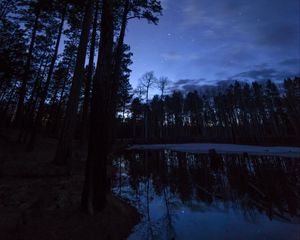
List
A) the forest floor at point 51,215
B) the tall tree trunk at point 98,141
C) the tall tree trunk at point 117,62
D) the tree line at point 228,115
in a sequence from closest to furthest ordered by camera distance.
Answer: the forest floor at point 51,215 < the tall tree trunk at point 98,141 < the tall tree trunk at point 117,62 < the tree line at point 228,115

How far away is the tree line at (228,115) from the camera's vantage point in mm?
40062

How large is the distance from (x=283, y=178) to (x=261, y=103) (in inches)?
1577

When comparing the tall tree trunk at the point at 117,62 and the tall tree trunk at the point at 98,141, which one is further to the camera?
the tall tree trunk at the point at 117,62

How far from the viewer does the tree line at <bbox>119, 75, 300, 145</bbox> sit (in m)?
40.1

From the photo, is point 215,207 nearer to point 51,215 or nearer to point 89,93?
point 51,215

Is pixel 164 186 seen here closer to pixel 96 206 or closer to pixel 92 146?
pixel 96 206

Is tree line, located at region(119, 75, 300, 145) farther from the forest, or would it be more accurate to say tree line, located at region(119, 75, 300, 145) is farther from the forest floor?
the forest floor

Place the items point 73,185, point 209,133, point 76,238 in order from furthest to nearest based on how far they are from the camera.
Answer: point 209,133 → point 73,185 → point 76,238

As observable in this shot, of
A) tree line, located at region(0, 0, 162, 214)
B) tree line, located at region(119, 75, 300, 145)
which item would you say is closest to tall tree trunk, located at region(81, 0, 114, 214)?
tree line, located at region(0, 0, 162, 214)

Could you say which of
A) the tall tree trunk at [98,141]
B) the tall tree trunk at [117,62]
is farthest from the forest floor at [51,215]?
the tall tree trunk at [117,62]

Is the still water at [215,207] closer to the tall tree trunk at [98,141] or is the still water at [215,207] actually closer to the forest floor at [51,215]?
the forest floor at [51,215]

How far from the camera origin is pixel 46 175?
726cm

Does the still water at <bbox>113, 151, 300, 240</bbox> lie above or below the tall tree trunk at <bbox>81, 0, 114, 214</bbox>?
below

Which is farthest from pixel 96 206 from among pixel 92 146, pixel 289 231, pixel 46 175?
pixel 289 231
